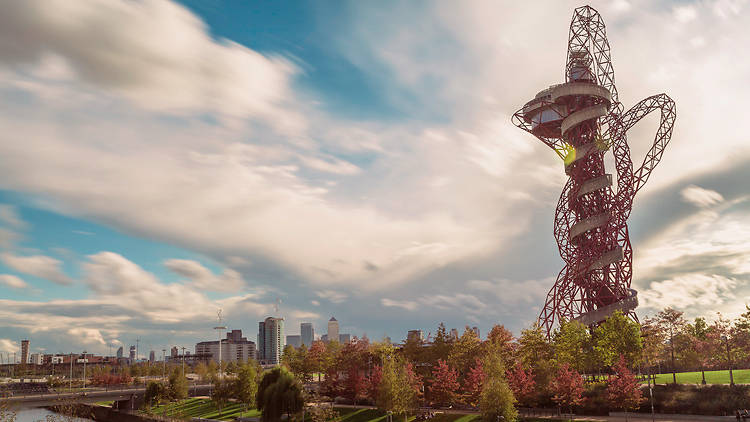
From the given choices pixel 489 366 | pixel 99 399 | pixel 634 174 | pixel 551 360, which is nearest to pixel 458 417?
pixel 489 366

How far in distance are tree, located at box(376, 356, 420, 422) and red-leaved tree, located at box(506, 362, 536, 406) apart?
11.2 meters

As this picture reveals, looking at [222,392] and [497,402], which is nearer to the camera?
[497,402]

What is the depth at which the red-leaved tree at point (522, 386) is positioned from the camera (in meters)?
66.5

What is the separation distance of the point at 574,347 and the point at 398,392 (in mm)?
22691

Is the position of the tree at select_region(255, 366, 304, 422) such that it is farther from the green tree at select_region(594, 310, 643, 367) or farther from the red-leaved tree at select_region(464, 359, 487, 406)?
the green tree at select_region(594, 310, 643, 367)

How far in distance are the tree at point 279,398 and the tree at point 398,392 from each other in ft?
33.1

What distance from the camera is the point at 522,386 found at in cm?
6750

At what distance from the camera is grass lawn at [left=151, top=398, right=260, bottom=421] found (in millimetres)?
92438

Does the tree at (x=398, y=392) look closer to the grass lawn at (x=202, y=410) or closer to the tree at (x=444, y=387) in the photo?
the tree at (x=444, y=387)

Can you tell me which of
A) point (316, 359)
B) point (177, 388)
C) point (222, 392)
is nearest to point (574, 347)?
point (316, 359)

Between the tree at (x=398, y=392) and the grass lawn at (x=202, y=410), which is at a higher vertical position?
the tree at (x=398, y=392)

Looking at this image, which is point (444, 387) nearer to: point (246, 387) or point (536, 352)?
point (536, 352)

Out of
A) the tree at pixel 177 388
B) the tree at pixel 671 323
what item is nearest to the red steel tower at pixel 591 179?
the tree at pixel 671 323

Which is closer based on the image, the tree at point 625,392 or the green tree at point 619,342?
the tree at point 625,392
